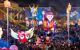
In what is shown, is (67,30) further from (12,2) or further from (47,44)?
(12,2)

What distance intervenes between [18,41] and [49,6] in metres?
0.90

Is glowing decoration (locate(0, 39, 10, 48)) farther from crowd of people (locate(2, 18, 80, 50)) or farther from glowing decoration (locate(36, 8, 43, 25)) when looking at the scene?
glowing decoration (locate(36, 8, 43, 25))

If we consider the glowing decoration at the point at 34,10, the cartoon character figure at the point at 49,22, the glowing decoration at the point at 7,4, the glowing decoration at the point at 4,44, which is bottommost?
the glowing decoration at the point at 4,44

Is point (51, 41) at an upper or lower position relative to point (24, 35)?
lower

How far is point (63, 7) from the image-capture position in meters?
6.06

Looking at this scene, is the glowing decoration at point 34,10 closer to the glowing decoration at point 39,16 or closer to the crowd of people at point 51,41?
the glowing decoration at point 39,16

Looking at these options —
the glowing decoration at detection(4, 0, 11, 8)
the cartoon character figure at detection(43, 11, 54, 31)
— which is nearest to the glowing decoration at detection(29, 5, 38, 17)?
the cartoon character figure at detection(43, 11, 54, 31)

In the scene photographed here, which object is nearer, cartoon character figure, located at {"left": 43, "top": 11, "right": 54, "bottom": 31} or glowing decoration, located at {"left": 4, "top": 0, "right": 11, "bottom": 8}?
glowing decoration, located at {"left": 4, "top": 0, "right": 11, "bottom": 8}

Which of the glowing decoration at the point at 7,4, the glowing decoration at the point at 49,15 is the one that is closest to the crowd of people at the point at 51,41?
the glowing decoration at the point at 49,15

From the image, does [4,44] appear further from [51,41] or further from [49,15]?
[49,15]

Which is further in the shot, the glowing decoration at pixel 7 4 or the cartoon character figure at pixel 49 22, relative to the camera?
the cartoon character figure at pixel 49 22

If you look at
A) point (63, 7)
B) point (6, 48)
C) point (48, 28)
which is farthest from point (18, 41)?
point (63, 7)

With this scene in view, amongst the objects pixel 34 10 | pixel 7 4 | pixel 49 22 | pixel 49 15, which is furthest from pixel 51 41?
pixel 7 4

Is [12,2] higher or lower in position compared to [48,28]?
higher
